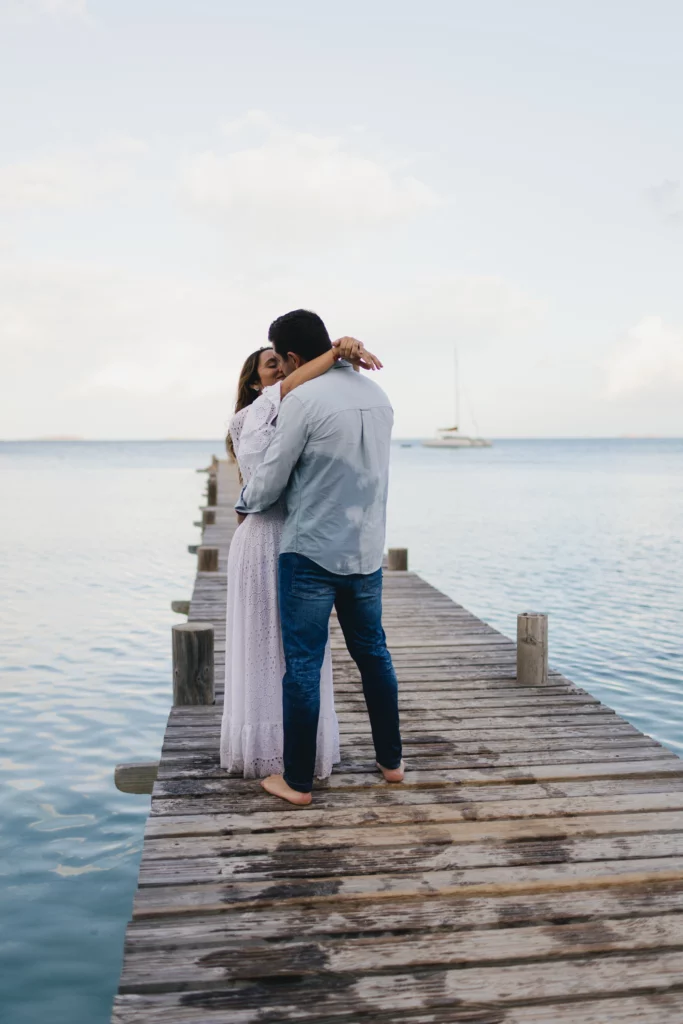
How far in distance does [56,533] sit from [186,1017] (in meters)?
28.4

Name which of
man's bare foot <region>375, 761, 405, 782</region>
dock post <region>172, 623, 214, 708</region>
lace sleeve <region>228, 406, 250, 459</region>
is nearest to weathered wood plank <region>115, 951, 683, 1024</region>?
man's bare foot <region>375, 761, 405, 782</region>

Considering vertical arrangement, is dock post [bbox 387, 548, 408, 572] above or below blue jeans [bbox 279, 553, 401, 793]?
below

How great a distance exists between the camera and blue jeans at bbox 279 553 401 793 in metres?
3.94

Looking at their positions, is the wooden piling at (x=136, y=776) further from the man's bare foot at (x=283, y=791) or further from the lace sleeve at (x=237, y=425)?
the lace sleeve at (x=237, y=425)

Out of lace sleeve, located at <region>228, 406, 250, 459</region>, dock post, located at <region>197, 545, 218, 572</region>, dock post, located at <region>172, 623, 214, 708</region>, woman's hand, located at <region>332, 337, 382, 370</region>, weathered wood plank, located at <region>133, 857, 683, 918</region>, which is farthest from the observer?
dock post, located at <region>197, 545, 218, 572</region>

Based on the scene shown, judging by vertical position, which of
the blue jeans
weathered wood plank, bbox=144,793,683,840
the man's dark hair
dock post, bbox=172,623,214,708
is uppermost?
the man's dark hair

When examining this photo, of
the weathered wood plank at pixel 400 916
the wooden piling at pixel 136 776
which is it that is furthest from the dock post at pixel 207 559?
the weathered wood plank at pixel 400 916

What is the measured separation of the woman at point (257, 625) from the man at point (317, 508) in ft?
0.59

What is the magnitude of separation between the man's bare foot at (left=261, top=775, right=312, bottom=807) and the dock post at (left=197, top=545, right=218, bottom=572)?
26.2 ft

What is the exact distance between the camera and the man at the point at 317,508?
3.83 m

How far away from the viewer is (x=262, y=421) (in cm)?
412

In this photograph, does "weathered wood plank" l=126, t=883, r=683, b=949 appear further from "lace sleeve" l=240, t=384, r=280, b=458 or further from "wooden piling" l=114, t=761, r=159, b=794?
"wooden piling" l=114, t=761, r=159, b=794

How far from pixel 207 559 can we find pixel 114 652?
256 cm

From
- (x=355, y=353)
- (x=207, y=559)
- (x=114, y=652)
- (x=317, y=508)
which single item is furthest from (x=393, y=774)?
(x=114, y=652)
